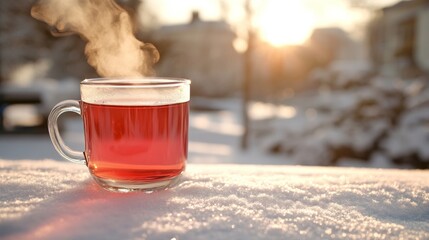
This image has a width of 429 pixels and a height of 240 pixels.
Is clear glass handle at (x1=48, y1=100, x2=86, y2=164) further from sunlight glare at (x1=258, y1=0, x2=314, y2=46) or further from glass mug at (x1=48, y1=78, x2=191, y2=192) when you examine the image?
sunlight glare at (x1=258, y1=0, x2=314, y2=46)

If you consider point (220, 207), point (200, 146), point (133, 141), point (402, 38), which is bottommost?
point (200, 146)

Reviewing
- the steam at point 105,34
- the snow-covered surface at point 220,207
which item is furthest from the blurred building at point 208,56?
the snow-covered surface at point 220,207

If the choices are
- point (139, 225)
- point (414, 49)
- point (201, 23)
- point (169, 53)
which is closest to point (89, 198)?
point (139, 225)

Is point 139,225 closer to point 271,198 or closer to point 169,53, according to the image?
point 271,198

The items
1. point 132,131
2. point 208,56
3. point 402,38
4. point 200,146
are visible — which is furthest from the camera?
point 208,56

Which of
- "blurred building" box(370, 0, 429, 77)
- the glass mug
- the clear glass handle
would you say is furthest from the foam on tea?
"blurred building" box(370, 0, 429, 77)

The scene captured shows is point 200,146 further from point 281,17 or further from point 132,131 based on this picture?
point 132,131

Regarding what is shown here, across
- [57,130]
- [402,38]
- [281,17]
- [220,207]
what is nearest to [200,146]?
[281,17]
